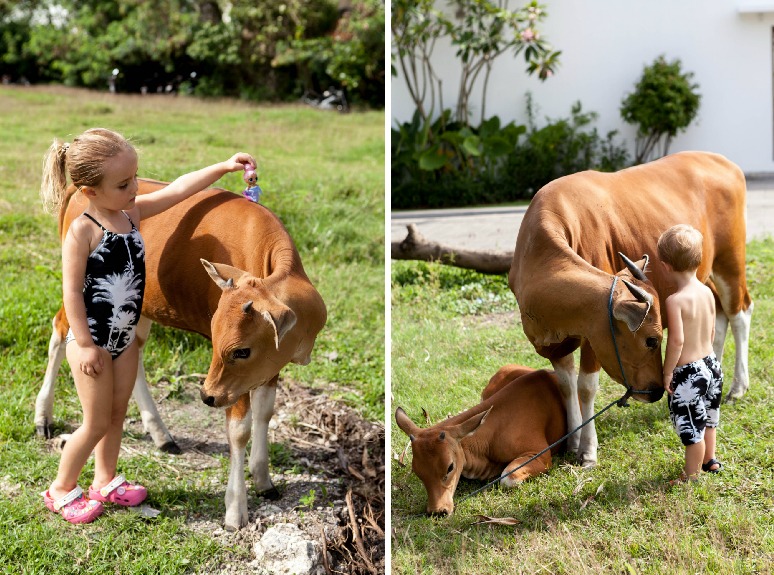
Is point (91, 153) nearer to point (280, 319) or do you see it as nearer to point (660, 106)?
point (280, 319)

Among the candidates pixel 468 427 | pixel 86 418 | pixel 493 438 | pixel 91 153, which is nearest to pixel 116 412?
pixel 86 418

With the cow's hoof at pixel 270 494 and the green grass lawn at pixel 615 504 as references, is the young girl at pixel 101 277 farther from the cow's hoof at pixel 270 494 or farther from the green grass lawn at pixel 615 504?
the green grass lawn at pixel 615 504

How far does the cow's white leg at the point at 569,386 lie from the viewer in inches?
151

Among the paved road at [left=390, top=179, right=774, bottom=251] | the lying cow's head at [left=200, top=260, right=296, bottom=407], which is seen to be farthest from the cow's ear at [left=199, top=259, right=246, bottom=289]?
the paved road at [left=390, top=179, right=774, bottom=251]

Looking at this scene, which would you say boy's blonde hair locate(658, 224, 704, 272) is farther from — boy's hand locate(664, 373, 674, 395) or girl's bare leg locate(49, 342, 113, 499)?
girl's bare leg locate(49, 342, 113, 499)

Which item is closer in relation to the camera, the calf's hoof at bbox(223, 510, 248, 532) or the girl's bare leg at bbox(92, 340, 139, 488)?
the girl's bare leg at bbox(92, 340, 139, 488)

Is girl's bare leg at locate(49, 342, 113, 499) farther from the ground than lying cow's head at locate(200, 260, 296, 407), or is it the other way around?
lying cow's head at locate(200, 260, 296, 407)

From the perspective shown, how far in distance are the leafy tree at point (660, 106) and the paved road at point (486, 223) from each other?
1.89 metres

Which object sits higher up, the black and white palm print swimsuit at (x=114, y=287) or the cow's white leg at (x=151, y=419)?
the black and white palm print swimsuit at (x=114, y=287)

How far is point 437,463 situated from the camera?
139 inches

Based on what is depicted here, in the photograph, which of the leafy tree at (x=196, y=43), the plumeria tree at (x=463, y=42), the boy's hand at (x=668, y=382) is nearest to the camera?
the boy's hand at (x=668, y=382)

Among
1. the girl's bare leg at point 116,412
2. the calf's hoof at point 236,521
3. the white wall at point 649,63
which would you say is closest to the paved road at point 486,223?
the white wall at point 649,63

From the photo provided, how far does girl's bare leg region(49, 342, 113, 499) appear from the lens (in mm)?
3357

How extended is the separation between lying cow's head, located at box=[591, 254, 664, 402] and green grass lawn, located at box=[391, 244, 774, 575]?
0.46 metres
